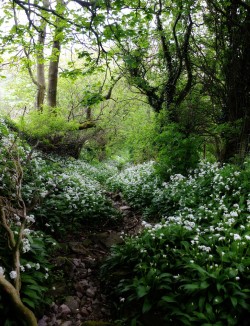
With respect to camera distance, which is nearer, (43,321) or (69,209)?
(43,321)

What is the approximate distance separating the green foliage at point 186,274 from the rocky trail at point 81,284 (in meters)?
0.31

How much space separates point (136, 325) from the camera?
380cm

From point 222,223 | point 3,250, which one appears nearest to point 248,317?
point 222,223

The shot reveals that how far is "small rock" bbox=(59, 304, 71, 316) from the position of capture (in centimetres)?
415

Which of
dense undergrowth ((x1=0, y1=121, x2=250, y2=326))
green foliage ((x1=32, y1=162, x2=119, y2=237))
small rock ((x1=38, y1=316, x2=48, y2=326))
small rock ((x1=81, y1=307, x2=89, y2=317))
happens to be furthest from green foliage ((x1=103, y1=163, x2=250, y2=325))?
green foliage ((x1=32, y1=162, x2=119, y2=237))

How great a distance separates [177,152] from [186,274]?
18.8 feet

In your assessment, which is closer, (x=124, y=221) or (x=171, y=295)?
(x=171, y=295)

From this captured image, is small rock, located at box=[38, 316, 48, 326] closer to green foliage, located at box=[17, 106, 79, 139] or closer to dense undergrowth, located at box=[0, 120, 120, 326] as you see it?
dense undergrowth, located at box=[0, 120, 120, 326]

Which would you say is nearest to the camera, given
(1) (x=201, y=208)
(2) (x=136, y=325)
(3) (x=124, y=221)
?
(2) (x=136, y=325)

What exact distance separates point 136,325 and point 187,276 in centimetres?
101

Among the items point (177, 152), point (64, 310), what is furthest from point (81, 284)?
point (177, 152)

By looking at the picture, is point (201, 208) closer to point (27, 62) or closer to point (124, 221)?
point (124, 221)

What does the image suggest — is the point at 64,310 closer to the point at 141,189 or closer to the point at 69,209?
the point at 69,209

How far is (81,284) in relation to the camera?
4.99m
